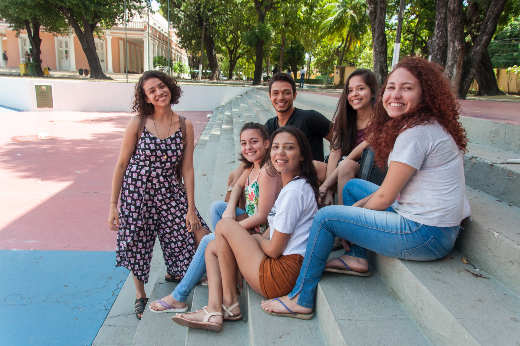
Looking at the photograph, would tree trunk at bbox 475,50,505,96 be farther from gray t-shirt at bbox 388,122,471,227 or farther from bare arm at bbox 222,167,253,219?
gray t-shirt at bbox 388,122,471,227

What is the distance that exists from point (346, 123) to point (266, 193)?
3.77 ft

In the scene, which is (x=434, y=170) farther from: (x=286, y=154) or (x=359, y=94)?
(x=359, y=94)

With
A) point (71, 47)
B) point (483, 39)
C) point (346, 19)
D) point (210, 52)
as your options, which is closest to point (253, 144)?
point (483, 39)

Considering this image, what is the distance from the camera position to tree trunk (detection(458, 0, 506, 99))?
27.0 feet

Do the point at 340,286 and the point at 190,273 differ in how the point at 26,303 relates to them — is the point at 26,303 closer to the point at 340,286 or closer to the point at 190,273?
the point at 190,273

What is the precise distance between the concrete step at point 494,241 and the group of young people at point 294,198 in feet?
0.43

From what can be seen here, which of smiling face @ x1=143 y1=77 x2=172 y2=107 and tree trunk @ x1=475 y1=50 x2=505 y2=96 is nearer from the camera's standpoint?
smiling face @ x1=143 y1=77 x2=172 y2=107

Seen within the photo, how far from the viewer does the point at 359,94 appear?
2920 millimetres

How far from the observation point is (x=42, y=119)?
482 inches

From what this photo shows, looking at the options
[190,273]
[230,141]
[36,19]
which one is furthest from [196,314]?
[36,19]

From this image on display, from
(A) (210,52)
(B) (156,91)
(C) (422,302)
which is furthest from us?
(A) (210,52)

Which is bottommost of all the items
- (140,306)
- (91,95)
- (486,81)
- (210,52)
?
(140,306)

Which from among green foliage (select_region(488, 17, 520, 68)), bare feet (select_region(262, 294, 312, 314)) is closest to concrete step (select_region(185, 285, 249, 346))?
bare feet (select_region(262, 294, 312, 314))

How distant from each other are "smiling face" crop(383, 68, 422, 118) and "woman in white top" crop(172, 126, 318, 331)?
55 centimetres
